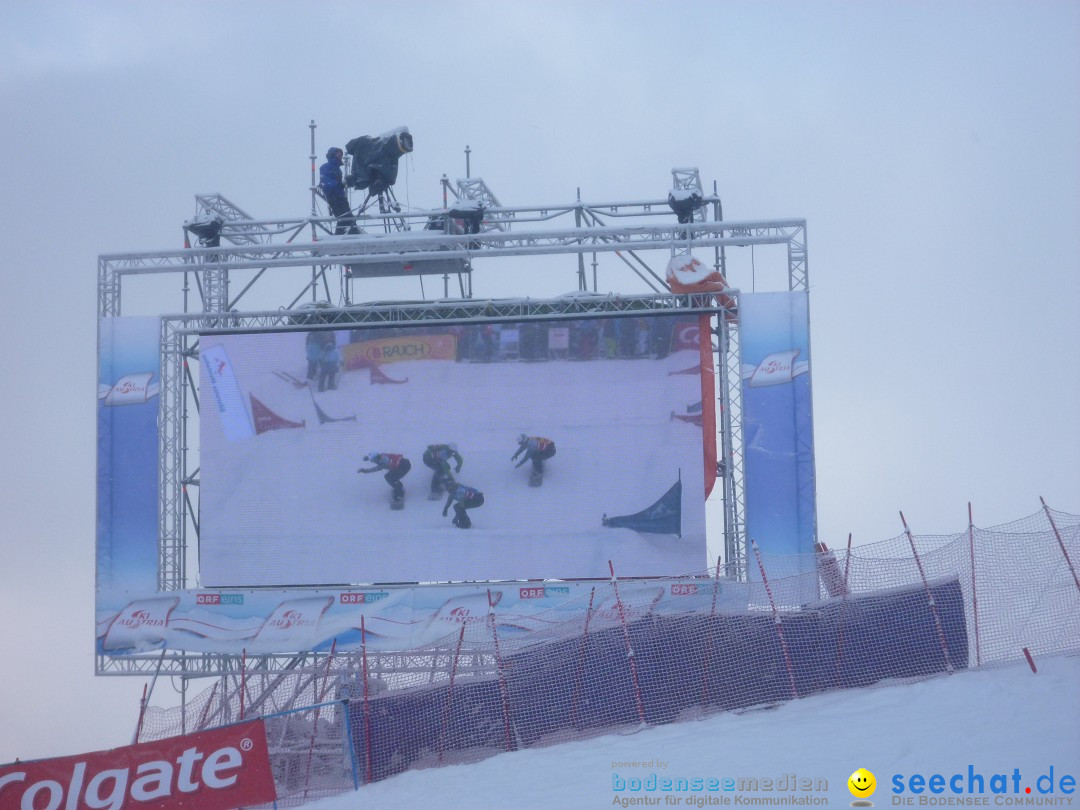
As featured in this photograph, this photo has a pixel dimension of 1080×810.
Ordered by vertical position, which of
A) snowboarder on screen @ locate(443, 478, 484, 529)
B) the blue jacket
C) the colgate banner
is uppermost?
the blue jacket

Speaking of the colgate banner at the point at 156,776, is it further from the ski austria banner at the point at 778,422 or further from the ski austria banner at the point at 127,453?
the ski austria banner at the point at 778,422

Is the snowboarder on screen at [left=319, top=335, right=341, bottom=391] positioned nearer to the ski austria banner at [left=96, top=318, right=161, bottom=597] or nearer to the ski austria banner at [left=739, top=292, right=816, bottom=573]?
the ski austria banner at [left=96, top=318, right=161, bottom=597]

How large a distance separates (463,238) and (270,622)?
6249 millimetres

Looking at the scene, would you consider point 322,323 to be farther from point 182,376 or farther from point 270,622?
point 270,622

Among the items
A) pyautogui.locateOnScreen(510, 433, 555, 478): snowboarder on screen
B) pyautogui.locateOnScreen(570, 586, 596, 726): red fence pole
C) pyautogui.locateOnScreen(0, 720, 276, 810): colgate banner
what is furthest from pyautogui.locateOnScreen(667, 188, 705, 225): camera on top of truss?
pyautogui.locateOnScreen(0, 720, 276, 810): colgate banner

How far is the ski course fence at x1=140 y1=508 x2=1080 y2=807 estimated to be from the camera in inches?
548

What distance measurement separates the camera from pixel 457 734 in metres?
14.5

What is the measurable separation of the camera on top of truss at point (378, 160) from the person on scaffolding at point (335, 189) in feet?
0.61

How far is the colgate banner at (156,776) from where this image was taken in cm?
1327

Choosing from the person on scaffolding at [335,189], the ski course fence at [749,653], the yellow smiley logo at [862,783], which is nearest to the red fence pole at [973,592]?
the ski course fence at [749,653]

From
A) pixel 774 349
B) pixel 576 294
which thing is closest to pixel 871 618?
pixel 774 349

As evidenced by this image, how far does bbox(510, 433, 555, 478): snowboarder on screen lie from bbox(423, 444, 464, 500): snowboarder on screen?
84cm

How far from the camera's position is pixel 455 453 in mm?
20234

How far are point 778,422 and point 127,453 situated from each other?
966cm
